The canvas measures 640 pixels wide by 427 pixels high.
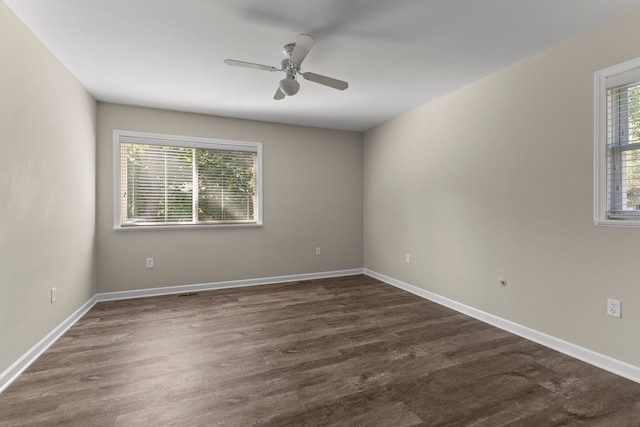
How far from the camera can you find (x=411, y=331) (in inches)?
110

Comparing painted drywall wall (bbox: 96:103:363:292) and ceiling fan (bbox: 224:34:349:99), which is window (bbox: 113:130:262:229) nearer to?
painted drywall wall (bbox: 96:103:363:292)

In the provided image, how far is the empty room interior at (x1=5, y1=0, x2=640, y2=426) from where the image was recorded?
193 cm

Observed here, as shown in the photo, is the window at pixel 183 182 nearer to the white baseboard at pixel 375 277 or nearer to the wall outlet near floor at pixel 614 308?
the white baseboard at pixel 375 277

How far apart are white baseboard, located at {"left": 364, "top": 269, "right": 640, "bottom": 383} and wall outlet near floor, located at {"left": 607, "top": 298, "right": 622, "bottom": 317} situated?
314mm

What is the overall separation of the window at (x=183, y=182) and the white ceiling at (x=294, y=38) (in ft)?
2.34

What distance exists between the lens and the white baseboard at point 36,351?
6.44ft

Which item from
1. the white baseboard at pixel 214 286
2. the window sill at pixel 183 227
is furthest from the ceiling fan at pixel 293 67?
the white baseboard at pixel 214 286

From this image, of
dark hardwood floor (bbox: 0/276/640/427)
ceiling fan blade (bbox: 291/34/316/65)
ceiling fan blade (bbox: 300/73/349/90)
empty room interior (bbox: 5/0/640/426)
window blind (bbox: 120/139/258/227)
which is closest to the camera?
dark hardwood floor (bbox: 0/276/640/427)

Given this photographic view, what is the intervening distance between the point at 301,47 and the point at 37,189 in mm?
2286

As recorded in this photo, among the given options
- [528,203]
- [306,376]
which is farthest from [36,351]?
[528,203]

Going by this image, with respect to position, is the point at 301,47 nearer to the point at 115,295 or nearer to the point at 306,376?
the point at 306,376

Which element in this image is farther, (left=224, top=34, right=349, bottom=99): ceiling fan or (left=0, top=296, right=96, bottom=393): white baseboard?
(left=224, top=34, right=349, bottom=99): ceiling fan

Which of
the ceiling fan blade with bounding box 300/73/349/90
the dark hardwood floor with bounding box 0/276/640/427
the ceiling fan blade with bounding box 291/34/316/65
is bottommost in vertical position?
the dark hardwood floor with bounding box 0/276/640/427

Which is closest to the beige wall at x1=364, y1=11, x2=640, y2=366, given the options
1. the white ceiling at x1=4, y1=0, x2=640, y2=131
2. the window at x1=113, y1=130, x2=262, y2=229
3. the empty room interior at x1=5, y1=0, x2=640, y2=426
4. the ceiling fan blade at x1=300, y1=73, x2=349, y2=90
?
the empty room interior at x1=5, y1=0, x2=640, y2=426
